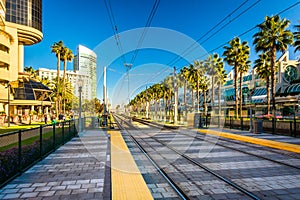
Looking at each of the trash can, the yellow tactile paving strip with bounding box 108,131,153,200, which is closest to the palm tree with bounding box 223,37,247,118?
the trash can

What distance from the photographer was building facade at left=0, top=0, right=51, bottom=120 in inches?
2099

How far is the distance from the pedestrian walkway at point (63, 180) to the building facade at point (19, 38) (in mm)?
49398

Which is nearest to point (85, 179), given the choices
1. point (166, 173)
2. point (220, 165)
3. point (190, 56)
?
point (166, 173)

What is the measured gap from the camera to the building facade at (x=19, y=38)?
53312 millimetres

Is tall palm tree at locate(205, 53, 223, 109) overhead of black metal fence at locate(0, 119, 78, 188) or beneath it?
overhead

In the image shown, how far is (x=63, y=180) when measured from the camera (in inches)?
264

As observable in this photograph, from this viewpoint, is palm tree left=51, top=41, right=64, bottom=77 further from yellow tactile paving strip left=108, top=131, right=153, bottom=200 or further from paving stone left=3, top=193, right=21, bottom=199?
paving stone left=3, top=193, right=21, bottom=199

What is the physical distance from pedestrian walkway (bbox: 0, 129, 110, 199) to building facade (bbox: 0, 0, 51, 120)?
162ft

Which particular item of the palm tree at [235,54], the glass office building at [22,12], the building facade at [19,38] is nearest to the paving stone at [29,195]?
the palm tree at [235,54]

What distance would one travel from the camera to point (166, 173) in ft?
24.7

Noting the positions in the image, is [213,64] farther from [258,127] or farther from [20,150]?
[20,150]

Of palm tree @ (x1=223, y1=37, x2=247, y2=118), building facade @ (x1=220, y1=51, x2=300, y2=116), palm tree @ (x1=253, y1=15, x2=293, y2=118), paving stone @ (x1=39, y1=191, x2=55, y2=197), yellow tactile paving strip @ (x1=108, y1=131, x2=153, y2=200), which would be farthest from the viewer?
building facade @ (x1=220, y1=51, x2=300, y2=116)

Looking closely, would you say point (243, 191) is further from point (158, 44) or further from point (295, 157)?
point (158, 44)

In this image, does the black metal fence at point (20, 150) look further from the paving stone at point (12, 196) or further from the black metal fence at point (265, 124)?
the black metal fence at point (265, 124)
